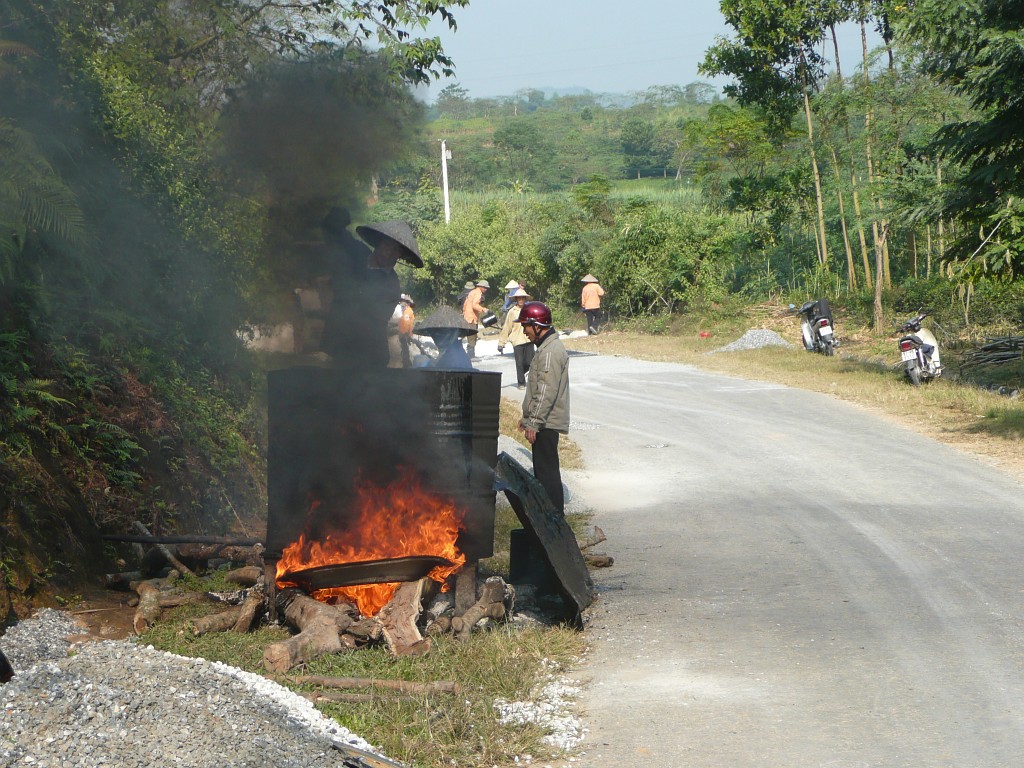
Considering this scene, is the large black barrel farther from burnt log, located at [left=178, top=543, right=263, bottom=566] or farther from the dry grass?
the dry grass

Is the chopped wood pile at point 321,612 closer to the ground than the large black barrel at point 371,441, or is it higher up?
closer to the ground

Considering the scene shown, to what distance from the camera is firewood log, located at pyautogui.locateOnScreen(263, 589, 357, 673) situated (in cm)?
555

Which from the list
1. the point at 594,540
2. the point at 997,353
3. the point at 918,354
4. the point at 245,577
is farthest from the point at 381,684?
the point at 997,353

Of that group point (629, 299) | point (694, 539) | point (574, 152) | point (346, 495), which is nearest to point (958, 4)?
Result: point (694, 539)

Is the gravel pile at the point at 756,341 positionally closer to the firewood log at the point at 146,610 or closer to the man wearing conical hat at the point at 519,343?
the man wearing conical hat at the point at 519,343

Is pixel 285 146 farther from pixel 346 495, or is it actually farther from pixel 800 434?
pixel 800 434

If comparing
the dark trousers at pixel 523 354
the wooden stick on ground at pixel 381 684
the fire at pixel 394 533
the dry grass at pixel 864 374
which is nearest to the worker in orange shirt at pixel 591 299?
the dry grass at pixel 864 374

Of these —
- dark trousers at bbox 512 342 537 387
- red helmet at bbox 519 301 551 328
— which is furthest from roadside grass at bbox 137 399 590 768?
dark trousers at bbox 512 342 537 387

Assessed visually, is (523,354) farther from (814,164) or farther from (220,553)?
(814,164)

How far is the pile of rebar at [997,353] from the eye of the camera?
17266 millimetres

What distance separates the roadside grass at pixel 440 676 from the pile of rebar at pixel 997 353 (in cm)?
1315

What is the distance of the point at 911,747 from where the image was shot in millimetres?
4641

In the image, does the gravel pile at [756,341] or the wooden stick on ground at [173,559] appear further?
the gravel pile at [756,341]

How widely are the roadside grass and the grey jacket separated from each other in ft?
8.41
